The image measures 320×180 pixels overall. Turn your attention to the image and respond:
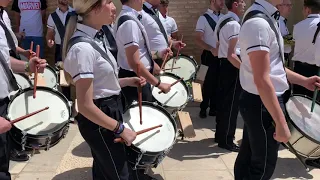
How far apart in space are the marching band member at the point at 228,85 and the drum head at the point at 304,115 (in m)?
1.69

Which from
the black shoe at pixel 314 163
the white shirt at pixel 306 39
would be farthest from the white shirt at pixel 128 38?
the black shoe at pixel 314 163

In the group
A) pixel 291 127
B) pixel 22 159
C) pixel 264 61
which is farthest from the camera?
pixel 22 159

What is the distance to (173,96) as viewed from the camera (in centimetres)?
425

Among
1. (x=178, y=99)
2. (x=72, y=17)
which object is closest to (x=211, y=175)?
(x=178, y=99)

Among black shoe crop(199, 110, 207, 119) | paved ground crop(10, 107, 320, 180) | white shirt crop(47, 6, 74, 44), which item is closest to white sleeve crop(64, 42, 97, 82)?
paved ground crop(10, 107, 320, 180)

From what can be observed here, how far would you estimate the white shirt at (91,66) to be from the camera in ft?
7.38

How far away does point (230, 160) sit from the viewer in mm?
4586

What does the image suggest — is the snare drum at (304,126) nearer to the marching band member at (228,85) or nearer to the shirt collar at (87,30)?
the shirt collar at (87,30)

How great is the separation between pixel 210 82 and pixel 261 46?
3927 mm

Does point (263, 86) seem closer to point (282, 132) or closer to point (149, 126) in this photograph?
point (282, 132)

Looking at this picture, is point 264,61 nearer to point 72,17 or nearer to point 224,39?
point 72,17

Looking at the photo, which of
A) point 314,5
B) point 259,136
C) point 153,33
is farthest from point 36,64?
point 314,5

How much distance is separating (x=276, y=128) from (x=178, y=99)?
1.81 metres

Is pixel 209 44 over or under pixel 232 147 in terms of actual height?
over
